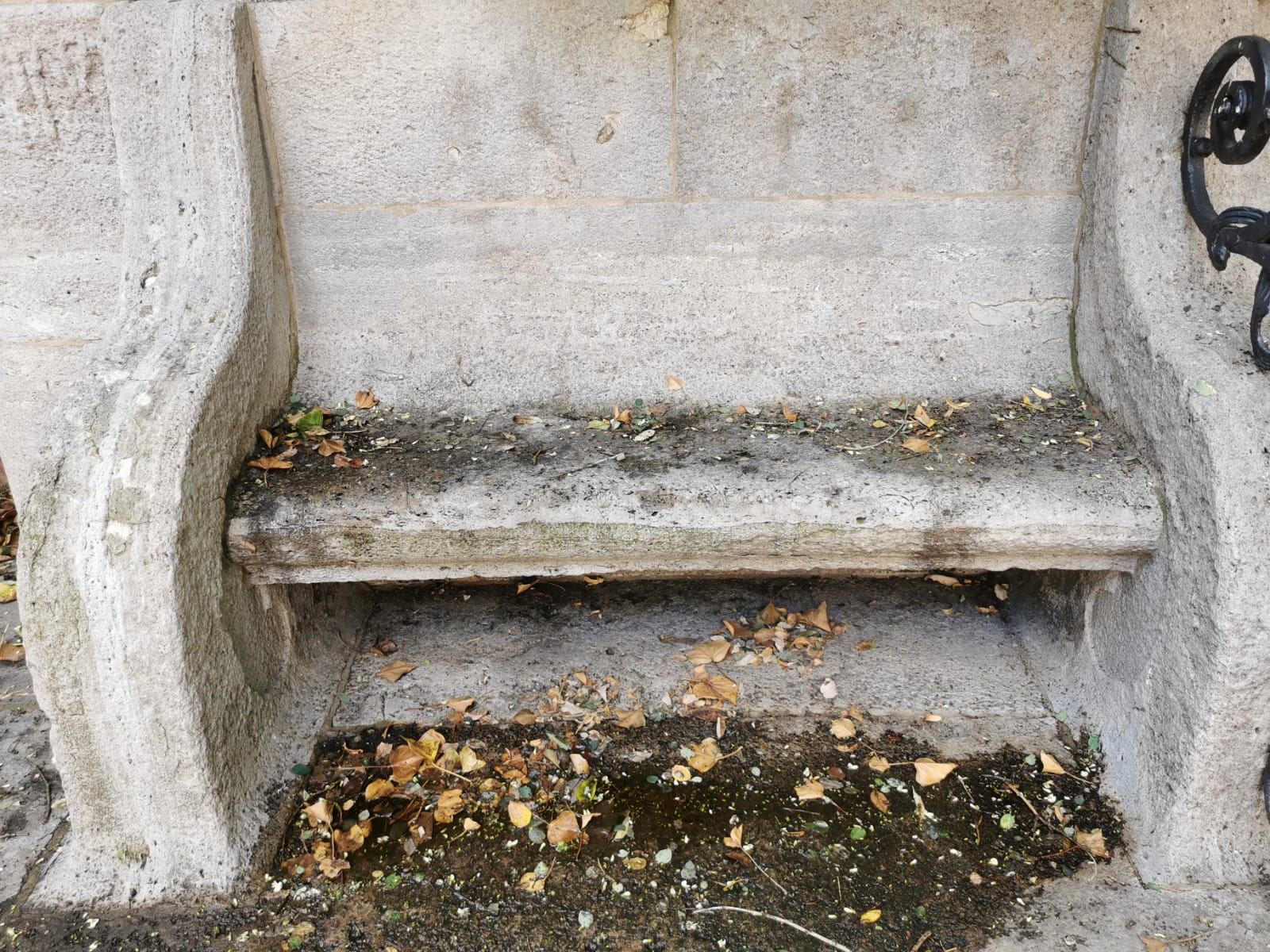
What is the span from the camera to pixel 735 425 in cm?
245

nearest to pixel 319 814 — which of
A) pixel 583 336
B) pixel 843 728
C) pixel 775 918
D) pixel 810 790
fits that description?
pixel 775 918

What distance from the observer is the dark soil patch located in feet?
6.25

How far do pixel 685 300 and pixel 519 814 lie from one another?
150 cm

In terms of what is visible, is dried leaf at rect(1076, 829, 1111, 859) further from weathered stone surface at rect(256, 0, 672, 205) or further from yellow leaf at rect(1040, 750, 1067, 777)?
weathered stone surface at rect(256, 0, 672, 205)

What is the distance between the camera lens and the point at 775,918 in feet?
6.28

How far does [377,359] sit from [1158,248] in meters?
2.15

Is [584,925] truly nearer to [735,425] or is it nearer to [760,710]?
[760,710]

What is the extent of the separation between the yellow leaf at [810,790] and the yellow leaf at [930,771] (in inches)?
10.0

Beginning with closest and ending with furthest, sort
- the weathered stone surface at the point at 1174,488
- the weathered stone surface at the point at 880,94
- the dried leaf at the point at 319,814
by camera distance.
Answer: the weathered stone surface at the point at 1174,488
the dried leaf at the point at 319,814
the weathered stone surface at the point at 880,94

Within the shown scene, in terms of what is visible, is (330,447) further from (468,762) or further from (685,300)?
(685,300)

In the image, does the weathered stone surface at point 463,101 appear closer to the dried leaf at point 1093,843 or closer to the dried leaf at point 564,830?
the dried leaf at point 564,830

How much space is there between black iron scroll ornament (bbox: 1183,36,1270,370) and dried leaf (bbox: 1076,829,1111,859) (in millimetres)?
1134

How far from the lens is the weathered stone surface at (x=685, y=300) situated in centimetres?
257

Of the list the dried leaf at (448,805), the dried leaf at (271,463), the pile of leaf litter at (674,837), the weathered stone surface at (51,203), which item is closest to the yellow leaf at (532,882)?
the pile of leaf litter at (674,837)
